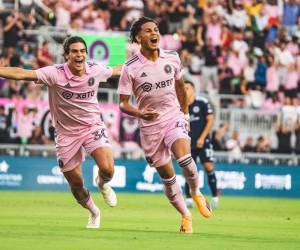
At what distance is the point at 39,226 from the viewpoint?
638 inches

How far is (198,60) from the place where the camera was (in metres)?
33.2

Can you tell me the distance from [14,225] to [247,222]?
4746 mm

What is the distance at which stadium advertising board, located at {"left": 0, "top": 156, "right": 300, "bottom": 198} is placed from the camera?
2894 cm

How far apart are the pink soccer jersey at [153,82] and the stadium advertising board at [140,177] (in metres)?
13.7

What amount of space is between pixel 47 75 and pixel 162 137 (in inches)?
73.4

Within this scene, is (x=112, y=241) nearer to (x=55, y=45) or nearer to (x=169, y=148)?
(x=169, y=148)

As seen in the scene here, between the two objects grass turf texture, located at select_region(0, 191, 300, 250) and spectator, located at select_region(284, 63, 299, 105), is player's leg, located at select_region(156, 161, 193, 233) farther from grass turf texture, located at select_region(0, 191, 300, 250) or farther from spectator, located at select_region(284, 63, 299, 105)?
spectator, located at select_region(284, 63, 299, 105)

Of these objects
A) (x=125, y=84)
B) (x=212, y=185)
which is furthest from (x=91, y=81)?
(x=212, y=185)

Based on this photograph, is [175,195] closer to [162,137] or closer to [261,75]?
[162,137]

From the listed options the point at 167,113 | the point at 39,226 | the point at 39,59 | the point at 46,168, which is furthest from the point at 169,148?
the point at 39,59

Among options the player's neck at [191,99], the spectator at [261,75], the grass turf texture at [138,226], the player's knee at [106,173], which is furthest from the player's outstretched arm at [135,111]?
the spectator at [261,75]

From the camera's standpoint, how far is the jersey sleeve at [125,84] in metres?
15.3

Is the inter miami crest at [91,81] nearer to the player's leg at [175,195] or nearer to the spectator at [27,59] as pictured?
the player's leg at [175,195]

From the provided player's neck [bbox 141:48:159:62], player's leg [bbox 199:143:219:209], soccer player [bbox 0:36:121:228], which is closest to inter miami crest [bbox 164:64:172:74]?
player's neck [bbox 141:48:159:62]
